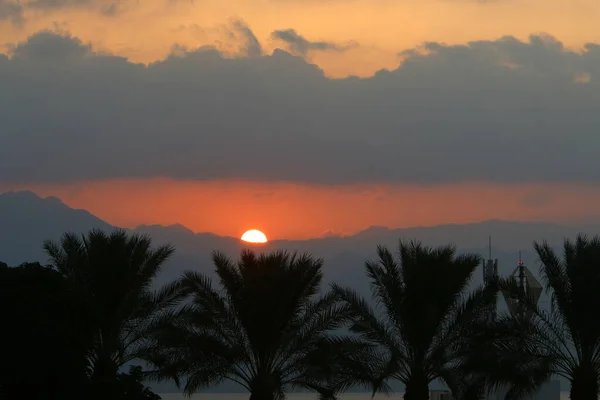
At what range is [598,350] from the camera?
32.7 metres

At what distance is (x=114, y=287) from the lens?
34.7 meters

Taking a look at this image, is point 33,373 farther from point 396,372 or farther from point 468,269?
point 468,269

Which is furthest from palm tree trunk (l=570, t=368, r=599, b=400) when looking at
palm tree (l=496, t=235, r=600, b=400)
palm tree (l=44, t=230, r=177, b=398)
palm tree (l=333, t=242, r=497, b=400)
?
palm tree (l=44, t=230, r=177, b=398)

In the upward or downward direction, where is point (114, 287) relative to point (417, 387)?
upward

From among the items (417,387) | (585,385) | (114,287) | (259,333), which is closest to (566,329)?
(585,385)

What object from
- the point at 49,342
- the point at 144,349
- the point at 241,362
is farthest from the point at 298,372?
the point at 49,342

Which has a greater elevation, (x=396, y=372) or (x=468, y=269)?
(x=468, y=269)

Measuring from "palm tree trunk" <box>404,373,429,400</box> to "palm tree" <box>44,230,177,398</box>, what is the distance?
27.6 ft

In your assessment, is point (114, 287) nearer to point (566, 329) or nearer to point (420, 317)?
point (420, 317)

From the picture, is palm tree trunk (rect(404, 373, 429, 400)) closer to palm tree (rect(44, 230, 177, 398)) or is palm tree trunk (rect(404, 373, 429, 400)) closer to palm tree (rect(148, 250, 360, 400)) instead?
palm tree (rect(148, 250, 360, 400))

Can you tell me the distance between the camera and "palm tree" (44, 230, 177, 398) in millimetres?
34531

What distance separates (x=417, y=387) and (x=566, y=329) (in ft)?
16.1

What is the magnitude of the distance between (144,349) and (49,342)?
4.81 meters

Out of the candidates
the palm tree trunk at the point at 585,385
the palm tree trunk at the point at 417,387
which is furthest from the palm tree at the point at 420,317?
the palm tree trunk at the point at 585,385
